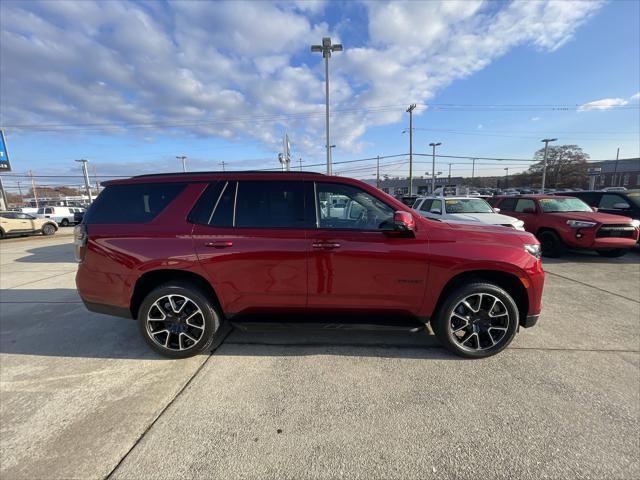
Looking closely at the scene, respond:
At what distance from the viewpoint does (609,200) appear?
9070mm

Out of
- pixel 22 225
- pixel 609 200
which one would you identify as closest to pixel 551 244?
pixel 609 200

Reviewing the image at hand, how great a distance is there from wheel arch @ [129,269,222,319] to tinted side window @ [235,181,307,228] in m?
0.75

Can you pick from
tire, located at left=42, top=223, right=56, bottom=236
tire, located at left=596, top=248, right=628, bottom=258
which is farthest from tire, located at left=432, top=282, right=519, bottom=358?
tire, located at left=42, top=223, right=56, bottom=236

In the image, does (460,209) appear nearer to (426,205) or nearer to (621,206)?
(426,205)

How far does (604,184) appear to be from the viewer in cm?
7506

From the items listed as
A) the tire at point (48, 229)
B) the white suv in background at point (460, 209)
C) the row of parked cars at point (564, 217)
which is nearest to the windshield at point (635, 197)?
the row of parked cars at point (564, 217)

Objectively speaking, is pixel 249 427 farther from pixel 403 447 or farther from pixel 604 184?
pixel 604 184

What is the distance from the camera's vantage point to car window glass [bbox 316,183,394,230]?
9.66ft

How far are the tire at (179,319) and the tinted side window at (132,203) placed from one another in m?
0.79

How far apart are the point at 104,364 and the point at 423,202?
9506mm

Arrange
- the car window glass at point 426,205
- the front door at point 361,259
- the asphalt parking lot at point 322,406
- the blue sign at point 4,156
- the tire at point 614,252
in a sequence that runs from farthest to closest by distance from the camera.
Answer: the blue sign at point 4,156 < the car window glass at point 426,205 < the tire at point 614,252 < the front door at point 361,259 < the asphalt parking lot at point 322,406

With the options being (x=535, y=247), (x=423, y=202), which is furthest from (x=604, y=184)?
(x=535, y=247)

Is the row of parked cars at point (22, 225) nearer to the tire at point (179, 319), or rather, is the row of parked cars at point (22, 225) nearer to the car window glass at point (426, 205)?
the tire at point (179, 319)

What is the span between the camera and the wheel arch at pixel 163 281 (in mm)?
3080
